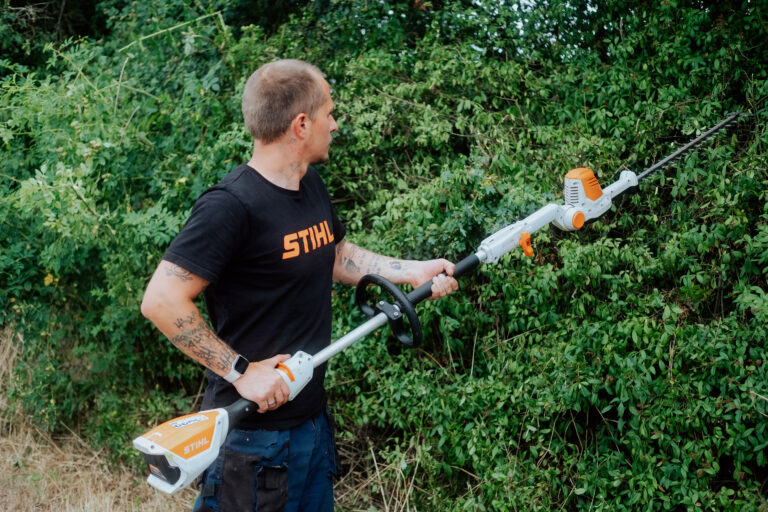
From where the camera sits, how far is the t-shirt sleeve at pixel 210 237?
7.15ft

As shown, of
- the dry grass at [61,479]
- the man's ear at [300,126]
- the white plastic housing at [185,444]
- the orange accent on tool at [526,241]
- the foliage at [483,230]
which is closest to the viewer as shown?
the white plastic housing at [185,444]

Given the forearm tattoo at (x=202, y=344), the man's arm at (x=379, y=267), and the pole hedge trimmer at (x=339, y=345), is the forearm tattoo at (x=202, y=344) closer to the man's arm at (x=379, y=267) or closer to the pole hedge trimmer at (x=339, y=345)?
the pole hedge trimmer at (x=339, y=345)

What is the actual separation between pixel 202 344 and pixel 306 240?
52 cm

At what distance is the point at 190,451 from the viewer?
2137 mm

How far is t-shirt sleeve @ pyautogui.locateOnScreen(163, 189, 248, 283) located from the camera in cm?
218

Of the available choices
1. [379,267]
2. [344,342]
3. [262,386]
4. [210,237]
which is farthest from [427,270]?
[210,237]

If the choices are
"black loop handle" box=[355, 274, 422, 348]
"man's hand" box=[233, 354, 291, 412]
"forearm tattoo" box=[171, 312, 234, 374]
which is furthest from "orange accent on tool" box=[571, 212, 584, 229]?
"forearm tattoo" box=[171, 312, 234, 374]

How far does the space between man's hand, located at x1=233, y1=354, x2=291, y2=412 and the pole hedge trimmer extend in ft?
0.08

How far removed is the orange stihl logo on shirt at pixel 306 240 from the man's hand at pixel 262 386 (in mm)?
399

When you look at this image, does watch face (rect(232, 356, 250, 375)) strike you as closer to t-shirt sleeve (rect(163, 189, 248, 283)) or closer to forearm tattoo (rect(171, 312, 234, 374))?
forearm tattoo (rect(171, 312, 234, 374))

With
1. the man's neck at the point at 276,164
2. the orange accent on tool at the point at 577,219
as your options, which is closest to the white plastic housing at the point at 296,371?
the man's neck at the point at 276,164

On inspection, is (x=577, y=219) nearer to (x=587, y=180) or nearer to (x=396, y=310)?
(x=587, y=180)

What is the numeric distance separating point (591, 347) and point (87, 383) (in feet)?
12.3

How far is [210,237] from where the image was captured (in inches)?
86.7
